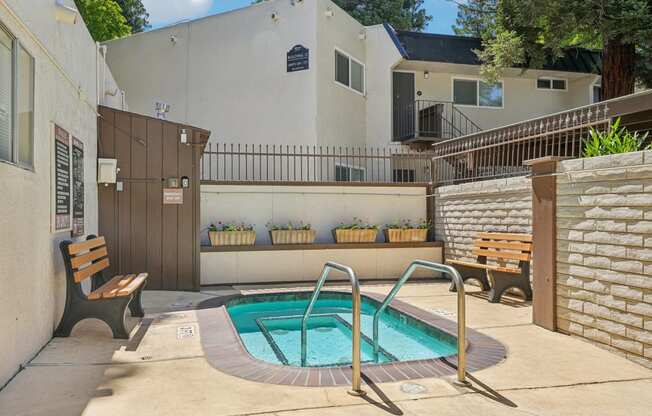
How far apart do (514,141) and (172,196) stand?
532 cm

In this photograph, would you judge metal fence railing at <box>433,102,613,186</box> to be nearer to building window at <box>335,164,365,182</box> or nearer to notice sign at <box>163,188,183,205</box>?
building window at <box>335,164,365,182</box>

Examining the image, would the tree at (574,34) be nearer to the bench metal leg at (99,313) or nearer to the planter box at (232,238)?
the planter box at (232,238)

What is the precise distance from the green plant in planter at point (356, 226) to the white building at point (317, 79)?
3.22 meters

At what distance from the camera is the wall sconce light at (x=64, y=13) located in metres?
4.95

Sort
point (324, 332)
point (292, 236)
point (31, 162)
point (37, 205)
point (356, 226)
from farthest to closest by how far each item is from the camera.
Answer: point (356, 226), point (292, 236), point (324, 332), point (37, 205), point (31, 162)

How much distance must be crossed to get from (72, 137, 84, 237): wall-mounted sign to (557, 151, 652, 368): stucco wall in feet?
17.9

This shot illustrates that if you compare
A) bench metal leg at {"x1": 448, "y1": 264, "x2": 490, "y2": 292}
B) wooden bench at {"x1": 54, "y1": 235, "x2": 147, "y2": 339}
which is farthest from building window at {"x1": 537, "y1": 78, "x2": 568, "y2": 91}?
wooden bench at {"x1": 54, "y1": 235, "x2": 147, "y2": 339}

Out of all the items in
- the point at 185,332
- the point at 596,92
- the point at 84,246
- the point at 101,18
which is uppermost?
the point at 101,18

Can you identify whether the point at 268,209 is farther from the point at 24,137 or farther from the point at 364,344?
the point at 24,137

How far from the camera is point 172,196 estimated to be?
765cm

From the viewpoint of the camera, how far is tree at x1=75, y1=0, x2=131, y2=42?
51.9 feet

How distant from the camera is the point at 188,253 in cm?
778

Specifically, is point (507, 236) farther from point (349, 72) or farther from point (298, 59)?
point (349, 72)

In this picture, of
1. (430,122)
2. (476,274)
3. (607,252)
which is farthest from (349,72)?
(607,252)
